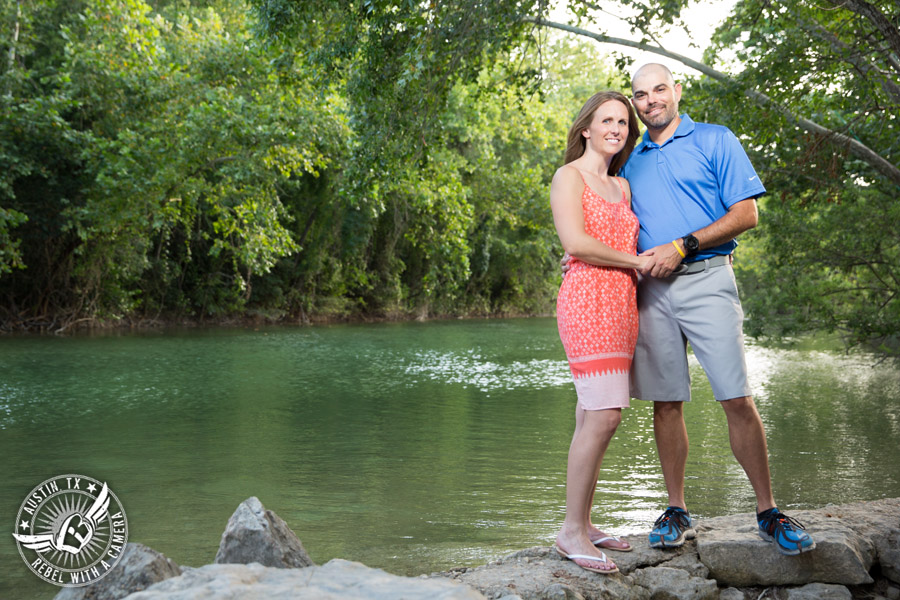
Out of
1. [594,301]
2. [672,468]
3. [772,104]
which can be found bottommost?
[672,468]

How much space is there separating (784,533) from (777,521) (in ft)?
0.18

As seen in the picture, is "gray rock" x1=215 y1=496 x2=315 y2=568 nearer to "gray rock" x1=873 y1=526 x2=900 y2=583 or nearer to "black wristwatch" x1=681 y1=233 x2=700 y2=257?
"black wristwatch" x1=681 y1=233 x2=700 y2=257

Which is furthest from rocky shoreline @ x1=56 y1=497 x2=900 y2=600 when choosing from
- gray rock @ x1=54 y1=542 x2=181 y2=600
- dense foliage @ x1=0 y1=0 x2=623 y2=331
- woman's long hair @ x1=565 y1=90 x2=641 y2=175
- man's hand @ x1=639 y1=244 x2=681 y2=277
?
dense foliage @ x1=0 y1=0 x2=623 y2=331

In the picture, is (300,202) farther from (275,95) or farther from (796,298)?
(796,298)

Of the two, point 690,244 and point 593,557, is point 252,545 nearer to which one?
point 593,557

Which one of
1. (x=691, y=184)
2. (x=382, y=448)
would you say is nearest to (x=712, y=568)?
(x=691, y=184)

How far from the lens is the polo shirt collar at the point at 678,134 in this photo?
3668mm

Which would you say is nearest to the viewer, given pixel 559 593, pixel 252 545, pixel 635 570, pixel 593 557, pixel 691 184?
pixel 252 545

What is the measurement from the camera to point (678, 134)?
3676mm

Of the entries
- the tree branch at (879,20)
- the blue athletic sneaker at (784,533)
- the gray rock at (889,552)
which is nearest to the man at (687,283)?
the blue athletic sneaker at (784,533)

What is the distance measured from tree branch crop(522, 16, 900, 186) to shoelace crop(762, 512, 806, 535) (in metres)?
6.33

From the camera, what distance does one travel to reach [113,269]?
2345cm

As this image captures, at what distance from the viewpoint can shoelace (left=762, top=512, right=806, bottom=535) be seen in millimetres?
3465

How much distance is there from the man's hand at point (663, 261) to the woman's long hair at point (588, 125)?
1.74ft
